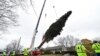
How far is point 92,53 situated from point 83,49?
409 millimetres

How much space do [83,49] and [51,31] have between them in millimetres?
14683

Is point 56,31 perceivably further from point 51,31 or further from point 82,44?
point 82,44

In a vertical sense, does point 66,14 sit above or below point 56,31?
above

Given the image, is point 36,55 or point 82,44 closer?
point 82,44

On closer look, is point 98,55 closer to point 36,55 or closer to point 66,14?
point 36,55

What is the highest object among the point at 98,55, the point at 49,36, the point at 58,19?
the point at 58,19

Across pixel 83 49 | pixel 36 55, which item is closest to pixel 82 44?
pixel 83 49

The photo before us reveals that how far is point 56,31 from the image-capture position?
Result: 26.2m

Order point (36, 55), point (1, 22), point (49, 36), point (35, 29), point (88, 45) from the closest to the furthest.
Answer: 1. point (88, 45)
2. point (36, 55)
3. point (49, 36)
4. point (35, 29)
5. point (1, 22)

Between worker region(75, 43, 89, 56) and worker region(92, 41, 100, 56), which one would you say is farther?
worker region(75, 43, 89, 56)

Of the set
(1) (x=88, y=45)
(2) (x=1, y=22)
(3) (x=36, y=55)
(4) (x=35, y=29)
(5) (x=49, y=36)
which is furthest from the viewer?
(2) (x=1, y=22)

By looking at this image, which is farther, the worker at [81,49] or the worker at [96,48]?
the worker at [81,49]

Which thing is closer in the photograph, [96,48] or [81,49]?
[96,48]

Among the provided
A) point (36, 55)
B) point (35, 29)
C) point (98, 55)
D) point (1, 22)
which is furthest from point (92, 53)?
point (1, 22)
